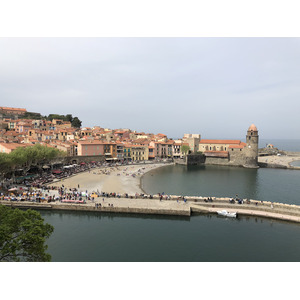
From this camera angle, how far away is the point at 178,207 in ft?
79.8

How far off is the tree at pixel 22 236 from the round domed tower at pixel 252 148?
59045 millimetres

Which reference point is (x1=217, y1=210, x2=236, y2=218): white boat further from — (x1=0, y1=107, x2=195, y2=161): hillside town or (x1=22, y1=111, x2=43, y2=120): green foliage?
(x1=22, y1=111, x2=43, y2=120): green foliage

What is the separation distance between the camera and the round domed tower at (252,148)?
6134cm

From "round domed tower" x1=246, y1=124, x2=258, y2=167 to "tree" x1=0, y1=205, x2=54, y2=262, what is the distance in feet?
194

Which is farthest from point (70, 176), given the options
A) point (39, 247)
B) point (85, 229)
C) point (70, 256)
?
point (39, 247)

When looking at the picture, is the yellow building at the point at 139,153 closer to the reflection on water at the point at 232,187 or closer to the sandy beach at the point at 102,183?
the reflection on water at the point at 232,187

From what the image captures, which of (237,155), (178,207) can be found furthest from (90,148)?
(237,155)

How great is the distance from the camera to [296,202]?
28.3 meters

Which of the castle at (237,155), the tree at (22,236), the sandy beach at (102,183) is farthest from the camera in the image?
the castle at (237,155)

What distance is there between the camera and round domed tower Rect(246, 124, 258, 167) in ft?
201

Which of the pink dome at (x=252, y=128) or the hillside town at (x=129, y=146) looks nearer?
the hillside town at (x=129, y=146)

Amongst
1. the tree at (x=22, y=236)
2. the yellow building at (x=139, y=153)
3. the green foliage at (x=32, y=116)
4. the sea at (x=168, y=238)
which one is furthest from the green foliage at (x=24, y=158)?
the green foliage at (x=32, y=116)

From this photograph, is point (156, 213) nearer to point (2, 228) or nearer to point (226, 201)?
point (226, 201)

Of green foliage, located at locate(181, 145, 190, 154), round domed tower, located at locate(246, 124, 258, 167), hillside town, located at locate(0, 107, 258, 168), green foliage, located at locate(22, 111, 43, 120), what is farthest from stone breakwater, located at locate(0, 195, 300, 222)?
green foliage, located at locate(22, 111, 43, 120)
